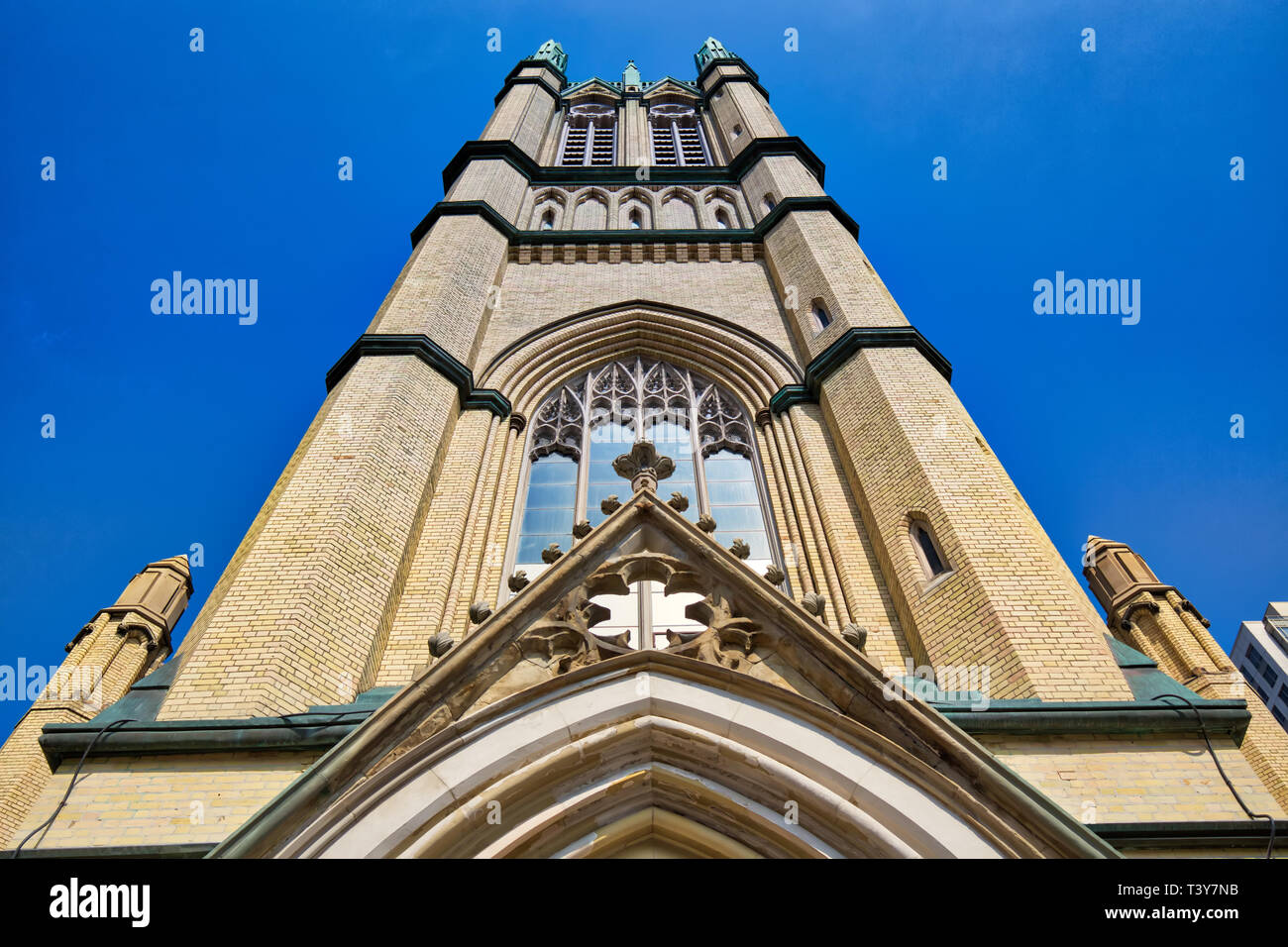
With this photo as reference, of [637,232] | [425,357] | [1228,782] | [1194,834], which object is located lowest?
[1194,834]

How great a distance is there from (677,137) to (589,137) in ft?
7.90

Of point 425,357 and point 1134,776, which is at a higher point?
point 425,357

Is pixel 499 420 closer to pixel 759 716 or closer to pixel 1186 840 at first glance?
pixel 759 716

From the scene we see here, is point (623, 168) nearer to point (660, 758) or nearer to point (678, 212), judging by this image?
point (678, 212)

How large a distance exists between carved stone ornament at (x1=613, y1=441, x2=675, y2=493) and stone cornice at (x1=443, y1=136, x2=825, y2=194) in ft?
44.7

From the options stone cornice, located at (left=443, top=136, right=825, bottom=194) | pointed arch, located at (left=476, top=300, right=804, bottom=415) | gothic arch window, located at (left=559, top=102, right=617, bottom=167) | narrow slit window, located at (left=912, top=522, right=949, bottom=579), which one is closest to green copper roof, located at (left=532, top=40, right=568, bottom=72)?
gothic arch window, located at (left=559, top=102, right=617, bottom=167)

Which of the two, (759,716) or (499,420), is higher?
(499,420)

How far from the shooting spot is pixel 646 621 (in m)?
6.34

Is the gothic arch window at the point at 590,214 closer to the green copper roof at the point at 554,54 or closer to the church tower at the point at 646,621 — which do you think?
the church tower at the point at 646,621

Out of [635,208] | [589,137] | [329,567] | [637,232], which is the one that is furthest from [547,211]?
[329,567]

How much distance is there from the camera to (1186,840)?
18.0 ft
